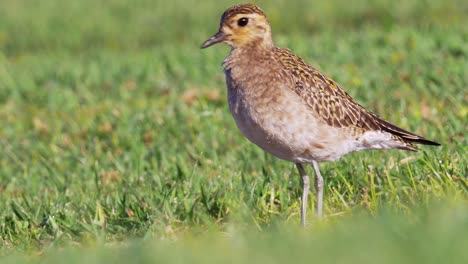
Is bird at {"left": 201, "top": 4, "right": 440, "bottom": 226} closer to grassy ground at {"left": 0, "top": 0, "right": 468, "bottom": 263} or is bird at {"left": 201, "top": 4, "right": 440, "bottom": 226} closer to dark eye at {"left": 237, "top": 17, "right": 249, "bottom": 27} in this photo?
dark eye at {"left": 237, "top": 17, "right": 249, "bottom": 27}

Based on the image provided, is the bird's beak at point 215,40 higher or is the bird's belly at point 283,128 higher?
the bird's beak at point 215,40

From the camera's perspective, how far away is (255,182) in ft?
25.4

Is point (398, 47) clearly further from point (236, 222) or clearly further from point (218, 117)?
point (236, 222)

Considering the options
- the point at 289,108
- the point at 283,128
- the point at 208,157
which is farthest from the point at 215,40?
the point at 208,157

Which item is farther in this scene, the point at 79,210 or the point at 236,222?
the point at 79,210

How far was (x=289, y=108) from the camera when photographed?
692 cm

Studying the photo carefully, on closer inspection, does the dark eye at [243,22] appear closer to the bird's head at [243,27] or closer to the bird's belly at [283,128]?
the bird's head at [243,27]

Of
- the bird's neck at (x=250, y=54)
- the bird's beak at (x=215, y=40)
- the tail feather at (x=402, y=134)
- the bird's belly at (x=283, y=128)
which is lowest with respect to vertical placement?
the tail feather at (x=402, y=134)

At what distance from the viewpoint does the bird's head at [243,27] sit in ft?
24.4

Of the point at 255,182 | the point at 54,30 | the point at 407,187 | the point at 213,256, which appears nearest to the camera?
the point at 213,256

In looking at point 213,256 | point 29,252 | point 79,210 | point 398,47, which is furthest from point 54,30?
Answer: point 213,256

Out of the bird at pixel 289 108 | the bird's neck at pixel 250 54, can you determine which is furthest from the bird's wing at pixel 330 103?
the bird's neck at pixel 250 54

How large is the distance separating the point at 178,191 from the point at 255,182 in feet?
2.12

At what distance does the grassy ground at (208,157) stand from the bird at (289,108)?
12.9 inches
